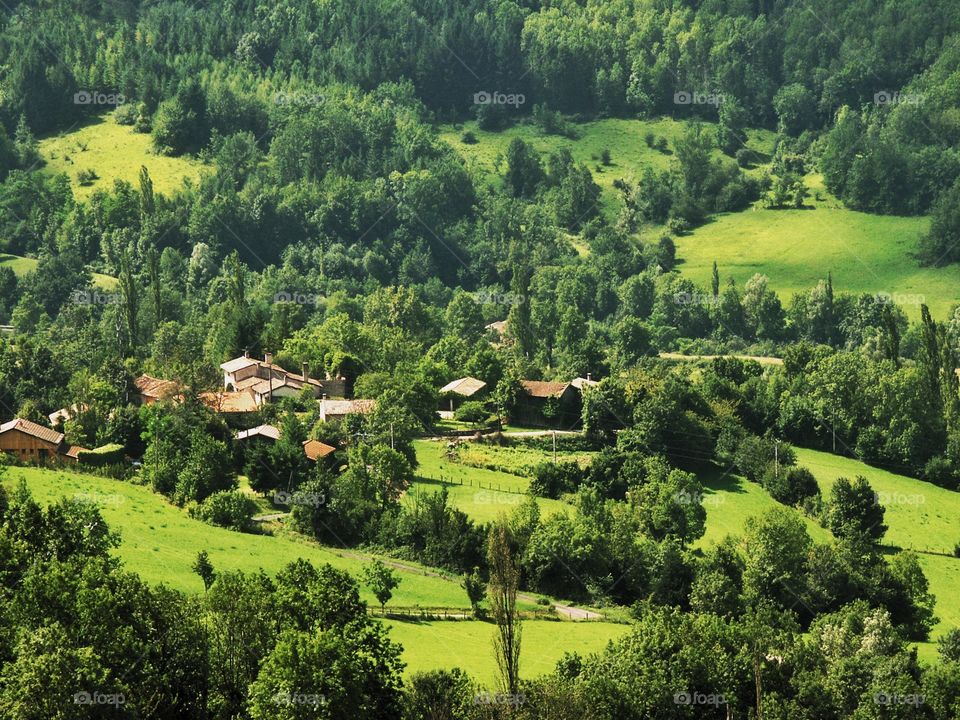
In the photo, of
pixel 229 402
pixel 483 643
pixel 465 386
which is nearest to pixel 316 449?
pixel 229 402

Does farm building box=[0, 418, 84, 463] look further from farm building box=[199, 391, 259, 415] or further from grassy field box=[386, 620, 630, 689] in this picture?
grassy field box=[386, 620, 630, 689]

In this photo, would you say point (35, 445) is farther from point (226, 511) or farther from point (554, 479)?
point (554, 479)

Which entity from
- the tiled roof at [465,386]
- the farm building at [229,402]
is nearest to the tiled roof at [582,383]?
the tiled roof at [465,386]

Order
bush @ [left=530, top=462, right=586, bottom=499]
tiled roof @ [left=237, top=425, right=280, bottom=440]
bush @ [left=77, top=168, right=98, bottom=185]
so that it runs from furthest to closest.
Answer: bush @ [left=77, top=168, right=98, bottom=185] < bush @ [left=530, top=462, right=586, bottom=499] < tiled roof @ [left=237, top=425, right=280, bottom=440]

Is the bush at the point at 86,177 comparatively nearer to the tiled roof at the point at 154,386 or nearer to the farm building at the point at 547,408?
the tiled roof at the point at 154,386

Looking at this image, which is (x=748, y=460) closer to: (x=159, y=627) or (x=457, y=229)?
(x=159, y=627)

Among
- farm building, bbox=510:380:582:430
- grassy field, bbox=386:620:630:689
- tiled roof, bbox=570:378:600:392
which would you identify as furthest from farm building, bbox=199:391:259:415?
grassy field, bbox=386:620:630:689
